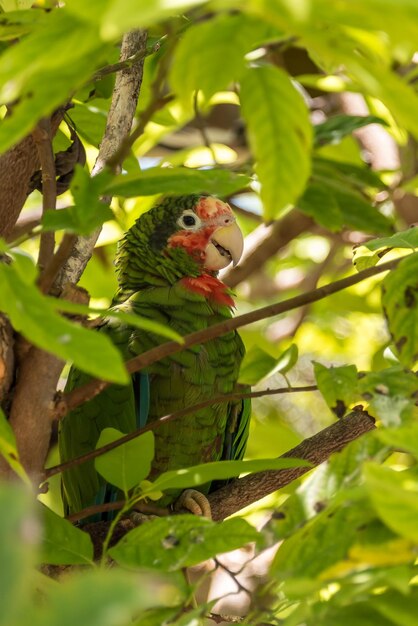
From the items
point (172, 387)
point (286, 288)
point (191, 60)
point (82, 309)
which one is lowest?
point (286, 288)

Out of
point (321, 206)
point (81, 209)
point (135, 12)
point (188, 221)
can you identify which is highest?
point (135, 12)

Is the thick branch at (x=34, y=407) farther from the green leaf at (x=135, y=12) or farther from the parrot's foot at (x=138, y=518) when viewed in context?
the green leaf at (x=135, y=12)

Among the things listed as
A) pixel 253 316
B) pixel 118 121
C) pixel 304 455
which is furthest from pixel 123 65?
pixel 304 455

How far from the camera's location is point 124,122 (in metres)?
0.76

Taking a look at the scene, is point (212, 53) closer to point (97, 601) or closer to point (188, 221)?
point (97, 601)

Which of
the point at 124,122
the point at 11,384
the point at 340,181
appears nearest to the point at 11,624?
the point at 11,384

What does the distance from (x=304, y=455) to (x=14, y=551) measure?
0.54m

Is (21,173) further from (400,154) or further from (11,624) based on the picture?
(400,154)

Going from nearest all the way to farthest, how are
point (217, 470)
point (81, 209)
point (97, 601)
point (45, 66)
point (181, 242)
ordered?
point (97, 601), point (45, 66), point (81, 209), point (217, 470), point (181, 242)

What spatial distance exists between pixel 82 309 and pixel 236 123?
5.53 feet

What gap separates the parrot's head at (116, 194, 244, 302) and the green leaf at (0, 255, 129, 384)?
2.33ft

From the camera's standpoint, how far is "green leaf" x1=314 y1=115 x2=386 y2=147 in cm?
89

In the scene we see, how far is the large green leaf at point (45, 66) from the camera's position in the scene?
0.38 meters

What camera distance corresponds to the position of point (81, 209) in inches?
19.2
